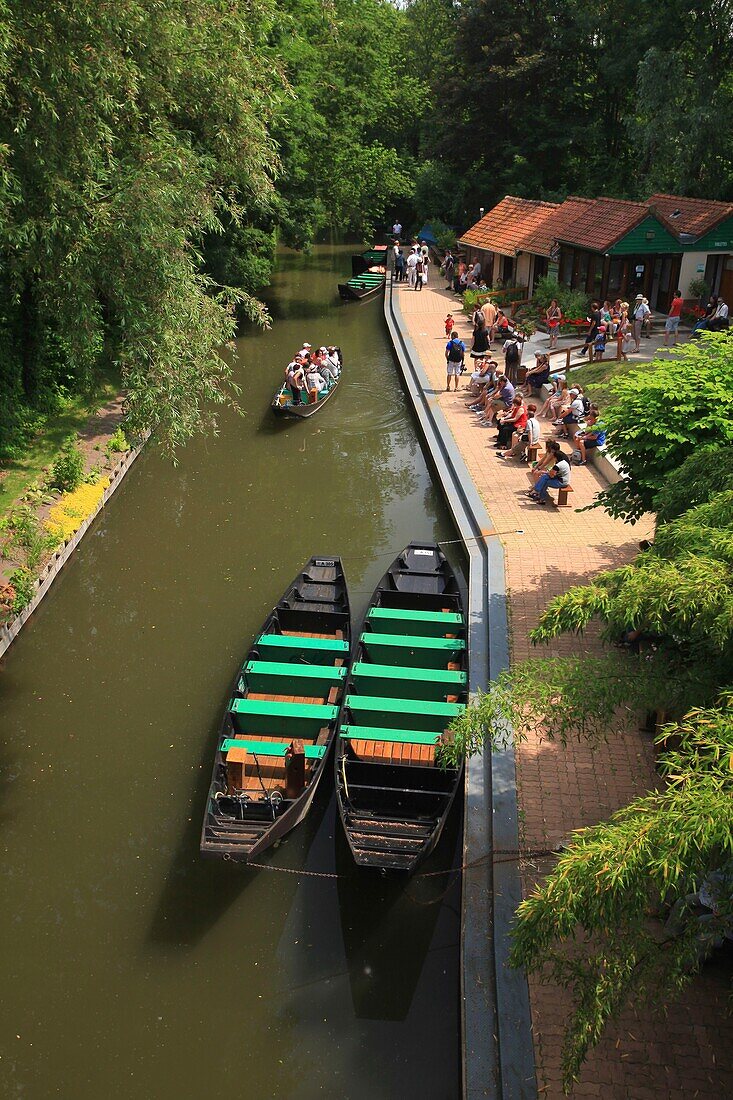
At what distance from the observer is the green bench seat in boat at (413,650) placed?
1124 centimetres

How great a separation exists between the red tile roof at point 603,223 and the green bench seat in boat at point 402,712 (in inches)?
748

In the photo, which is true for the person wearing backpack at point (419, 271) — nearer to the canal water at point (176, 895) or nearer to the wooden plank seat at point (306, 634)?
the canal water at point (176, 895)

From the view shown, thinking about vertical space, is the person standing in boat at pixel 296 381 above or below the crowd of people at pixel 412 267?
below

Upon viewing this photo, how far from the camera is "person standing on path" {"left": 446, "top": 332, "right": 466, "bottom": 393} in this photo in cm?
2200

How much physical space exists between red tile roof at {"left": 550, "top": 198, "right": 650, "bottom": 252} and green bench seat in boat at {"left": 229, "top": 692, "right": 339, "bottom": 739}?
19.5 metres

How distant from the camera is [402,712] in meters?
10.1

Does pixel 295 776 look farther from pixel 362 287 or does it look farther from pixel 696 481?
pixel 362 287

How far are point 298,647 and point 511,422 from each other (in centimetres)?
913

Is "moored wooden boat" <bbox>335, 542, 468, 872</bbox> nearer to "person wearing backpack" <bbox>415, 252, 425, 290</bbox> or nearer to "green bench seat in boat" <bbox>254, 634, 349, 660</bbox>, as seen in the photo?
"green bench seat in boat" <bbox>254, 634, 349, 660</bbox>

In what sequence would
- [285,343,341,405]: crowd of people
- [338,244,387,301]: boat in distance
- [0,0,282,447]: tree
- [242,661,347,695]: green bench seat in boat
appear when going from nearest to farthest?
[0,0,282,447]: tree, [242,661,347,695]: green bench seat in boat, [285,343,341,405]: crowd of people, [338,244,387,301]: boat in distance

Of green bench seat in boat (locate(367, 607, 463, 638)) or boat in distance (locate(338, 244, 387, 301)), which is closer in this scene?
green bench seat in boat (locate(367, 607, 463, 638))

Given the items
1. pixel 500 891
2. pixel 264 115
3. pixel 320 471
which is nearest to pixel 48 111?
pixel 264 115

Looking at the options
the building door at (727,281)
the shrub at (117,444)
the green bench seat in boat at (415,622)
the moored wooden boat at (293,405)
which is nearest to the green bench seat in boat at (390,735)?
the green bench seat in boat at (415,622)

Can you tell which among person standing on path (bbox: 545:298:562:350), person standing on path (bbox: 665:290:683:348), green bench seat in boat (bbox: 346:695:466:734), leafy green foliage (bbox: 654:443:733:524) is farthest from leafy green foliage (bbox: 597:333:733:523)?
person standing on path (bbox: 545:298:562:350)
